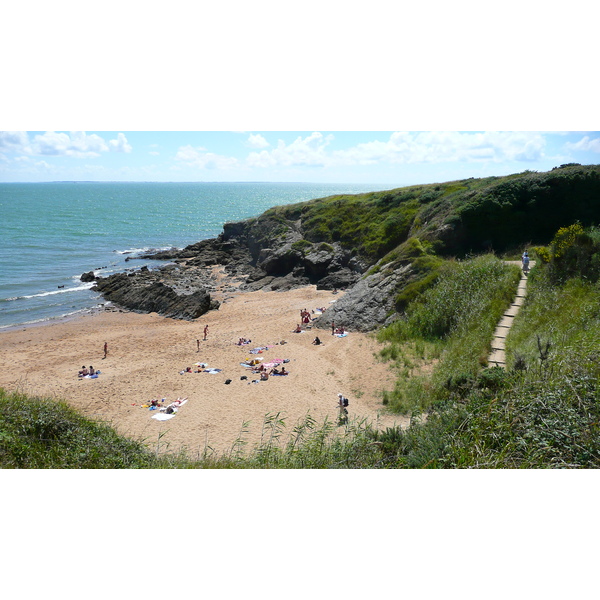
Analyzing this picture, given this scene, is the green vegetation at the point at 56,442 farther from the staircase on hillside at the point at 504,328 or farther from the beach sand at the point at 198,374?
the staircase on hillside at the point at 504,328

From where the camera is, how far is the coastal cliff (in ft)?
76.5

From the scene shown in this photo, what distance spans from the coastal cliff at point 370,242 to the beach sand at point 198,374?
8.66 ft

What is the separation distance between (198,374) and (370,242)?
2237 cm

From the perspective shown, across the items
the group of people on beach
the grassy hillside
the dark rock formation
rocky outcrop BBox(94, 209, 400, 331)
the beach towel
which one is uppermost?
the grassy hillside

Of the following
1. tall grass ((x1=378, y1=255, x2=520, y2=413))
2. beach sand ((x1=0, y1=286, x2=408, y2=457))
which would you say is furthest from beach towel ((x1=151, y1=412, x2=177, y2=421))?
tall grass ((x1=378, y1=255, x2=520, y2=413))

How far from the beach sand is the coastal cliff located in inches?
104

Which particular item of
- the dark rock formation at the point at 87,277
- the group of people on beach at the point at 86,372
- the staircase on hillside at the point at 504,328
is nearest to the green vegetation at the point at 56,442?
the staircase on hillside at the point at 504,328

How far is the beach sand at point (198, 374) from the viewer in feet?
44.0

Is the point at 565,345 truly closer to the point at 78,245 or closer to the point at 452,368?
the point at 452,368

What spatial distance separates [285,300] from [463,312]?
18.0 meters

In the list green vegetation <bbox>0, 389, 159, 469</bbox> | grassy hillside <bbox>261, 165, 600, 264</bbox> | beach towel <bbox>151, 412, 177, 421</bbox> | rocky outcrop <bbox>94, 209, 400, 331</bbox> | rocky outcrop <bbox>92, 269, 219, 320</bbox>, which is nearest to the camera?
green vegetation <bbox>0, 389, 159, 469</bbox>

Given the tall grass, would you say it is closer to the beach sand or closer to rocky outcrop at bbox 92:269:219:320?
the beach sand

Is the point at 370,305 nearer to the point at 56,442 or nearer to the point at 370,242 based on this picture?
the point at 370,242

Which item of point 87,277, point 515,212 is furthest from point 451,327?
point 87,277
